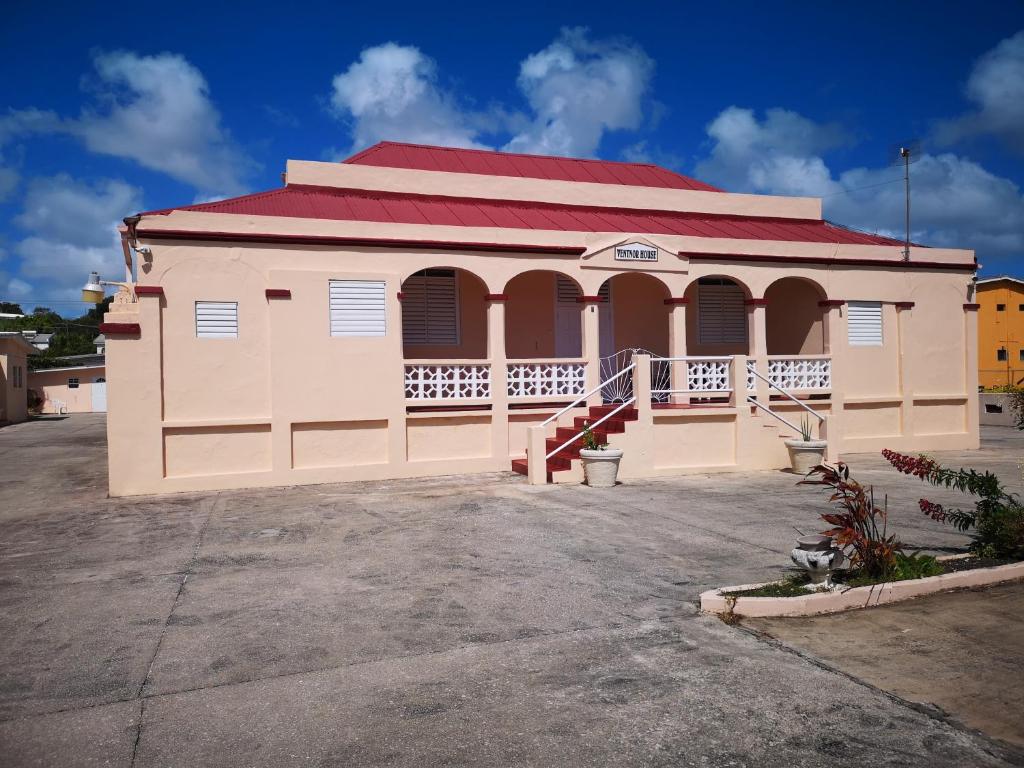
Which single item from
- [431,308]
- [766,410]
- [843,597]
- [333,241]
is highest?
[333,241]

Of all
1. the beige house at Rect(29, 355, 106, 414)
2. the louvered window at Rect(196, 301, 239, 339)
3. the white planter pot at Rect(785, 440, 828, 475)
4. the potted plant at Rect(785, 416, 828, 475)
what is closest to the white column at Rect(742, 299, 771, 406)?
the potted plant at Rect(785, 416, 828, 475)

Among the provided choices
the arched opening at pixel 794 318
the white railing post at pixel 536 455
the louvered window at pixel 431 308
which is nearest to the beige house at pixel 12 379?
the louvered window at pixel 431 308

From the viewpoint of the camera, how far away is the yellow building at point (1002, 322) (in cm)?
4100

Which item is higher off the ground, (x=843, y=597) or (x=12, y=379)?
(x=12, y=379)

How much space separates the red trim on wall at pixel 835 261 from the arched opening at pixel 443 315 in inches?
165

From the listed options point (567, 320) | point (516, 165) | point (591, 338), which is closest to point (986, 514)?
point (591, 338)

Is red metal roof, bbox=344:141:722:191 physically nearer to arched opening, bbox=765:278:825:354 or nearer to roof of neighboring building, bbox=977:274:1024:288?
arched opening, bbox=765:278:825:354

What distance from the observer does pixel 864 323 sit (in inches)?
627

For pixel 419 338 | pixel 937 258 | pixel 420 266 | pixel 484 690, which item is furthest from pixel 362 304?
pixel 937 258

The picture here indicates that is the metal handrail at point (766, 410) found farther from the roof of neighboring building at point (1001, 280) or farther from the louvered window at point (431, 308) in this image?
the roof of neighboring building at point (1001, 280)

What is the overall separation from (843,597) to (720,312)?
12.8m

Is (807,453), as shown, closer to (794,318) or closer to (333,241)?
(794,318)

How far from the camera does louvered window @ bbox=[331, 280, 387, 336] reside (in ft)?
41.1

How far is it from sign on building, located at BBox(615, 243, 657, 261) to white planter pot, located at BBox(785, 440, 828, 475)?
424 cm
